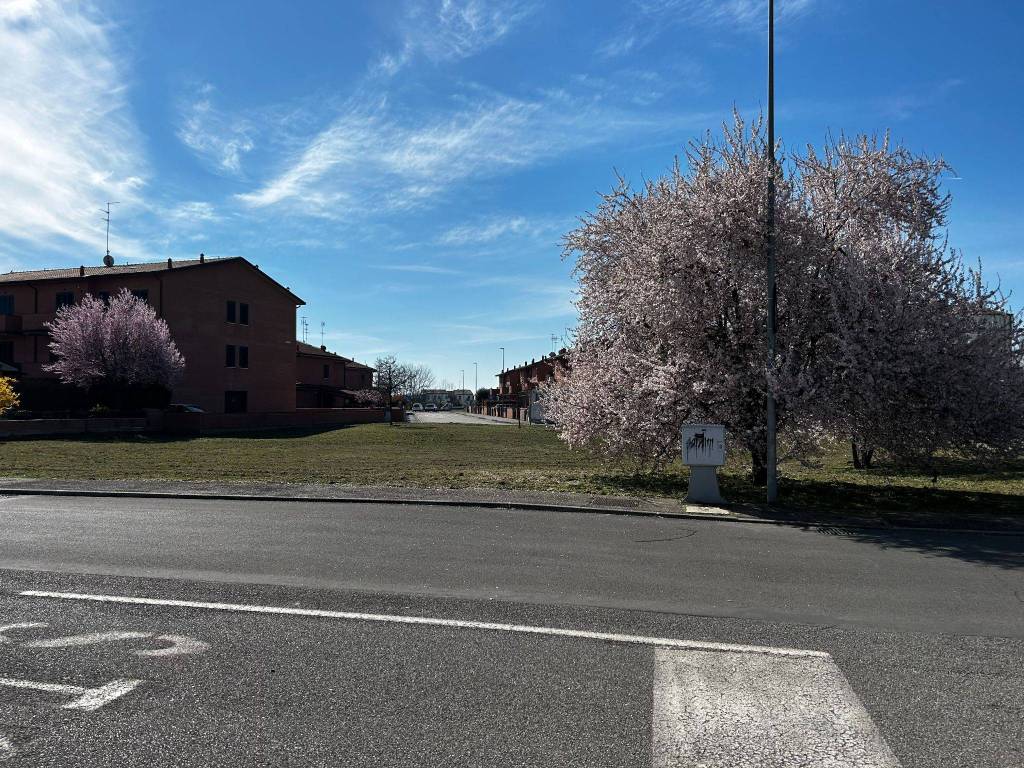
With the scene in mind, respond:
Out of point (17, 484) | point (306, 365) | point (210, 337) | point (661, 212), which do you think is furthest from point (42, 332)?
point (661, 212)

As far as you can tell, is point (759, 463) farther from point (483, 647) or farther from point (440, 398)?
point (440, 398)

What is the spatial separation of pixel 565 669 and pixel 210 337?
47627 mm

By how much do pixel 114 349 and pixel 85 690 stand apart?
39535mm

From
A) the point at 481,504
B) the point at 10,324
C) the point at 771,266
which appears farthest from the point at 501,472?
the point at 10,324

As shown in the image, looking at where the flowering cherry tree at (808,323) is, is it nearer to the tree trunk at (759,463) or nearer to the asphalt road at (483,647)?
the tree trunk at (759,463)

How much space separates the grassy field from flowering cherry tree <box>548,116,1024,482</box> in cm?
117

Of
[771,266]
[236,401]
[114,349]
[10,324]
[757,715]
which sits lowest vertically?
[757,715]

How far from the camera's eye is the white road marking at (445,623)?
4980 millimetres

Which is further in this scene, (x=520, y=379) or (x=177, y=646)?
(x=520, y=379)

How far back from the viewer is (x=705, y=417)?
14.2 metres

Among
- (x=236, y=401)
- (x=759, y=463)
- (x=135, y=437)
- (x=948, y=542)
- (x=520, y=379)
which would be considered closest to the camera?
(x=948, y=542)

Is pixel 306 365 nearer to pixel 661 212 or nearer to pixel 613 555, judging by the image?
pixel 661 212

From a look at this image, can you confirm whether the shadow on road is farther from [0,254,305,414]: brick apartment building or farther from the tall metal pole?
[0,254,305,414]: brick apartment building

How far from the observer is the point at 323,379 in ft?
260
